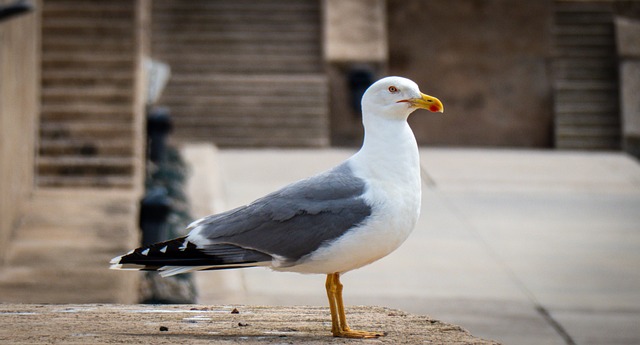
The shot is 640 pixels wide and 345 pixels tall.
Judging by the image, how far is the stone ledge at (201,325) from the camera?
523 centimetres

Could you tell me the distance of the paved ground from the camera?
1034 cm

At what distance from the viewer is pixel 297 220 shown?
532 cm

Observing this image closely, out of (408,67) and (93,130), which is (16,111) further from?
(408,67)

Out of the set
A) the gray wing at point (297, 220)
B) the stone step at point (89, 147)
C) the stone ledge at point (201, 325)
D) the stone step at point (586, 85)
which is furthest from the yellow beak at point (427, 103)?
the stone step at point (586, 85)

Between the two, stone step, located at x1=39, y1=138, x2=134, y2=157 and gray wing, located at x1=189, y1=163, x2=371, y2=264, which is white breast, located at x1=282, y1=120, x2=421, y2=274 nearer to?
gray wing, located at x1=189, y1=163, x2=371, y2=264

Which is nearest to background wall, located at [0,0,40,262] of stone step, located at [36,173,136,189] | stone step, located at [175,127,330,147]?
stone step, located at [36,173,136,189]

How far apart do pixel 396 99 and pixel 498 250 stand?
723 cm

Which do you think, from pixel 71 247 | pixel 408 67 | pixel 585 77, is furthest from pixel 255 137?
pixel 71 247

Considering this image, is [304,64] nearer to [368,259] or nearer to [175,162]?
[175,162]

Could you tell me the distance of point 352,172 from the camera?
17.8ft

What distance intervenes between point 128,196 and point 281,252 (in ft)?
26.0

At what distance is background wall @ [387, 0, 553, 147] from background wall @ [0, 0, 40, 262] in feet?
29.2

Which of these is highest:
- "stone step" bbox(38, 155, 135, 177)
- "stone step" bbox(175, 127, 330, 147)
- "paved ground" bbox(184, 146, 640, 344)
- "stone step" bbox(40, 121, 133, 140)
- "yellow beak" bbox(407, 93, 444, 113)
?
"yellow beak" bbox(407, 93, 444, 113)

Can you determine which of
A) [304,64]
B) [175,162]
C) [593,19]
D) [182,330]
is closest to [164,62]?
[304,64]
